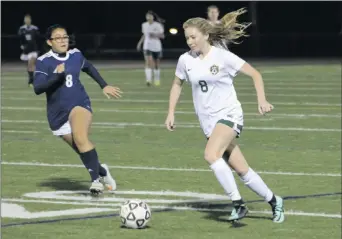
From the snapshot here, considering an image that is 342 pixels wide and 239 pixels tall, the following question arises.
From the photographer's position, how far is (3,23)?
54.2m

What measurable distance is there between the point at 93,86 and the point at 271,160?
1696cm

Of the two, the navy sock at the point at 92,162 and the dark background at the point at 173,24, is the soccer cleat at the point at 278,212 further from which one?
the dark background at the point at 173,24

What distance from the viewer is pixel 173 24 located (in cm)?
5416

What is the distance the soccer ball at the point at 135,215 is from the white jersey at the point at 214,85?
96cm

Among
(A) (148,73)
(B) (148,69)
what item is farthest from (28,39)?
(B) (148,69)

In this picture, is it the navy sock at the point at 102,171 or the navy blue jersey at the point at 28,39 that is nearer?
the navy sock at the point at 102,171

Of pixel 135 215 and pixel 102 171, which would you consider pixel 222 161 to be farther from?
pixel 102 171

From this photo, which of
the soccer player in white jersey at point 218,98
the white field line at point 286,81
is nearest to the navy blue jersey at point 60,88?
the soccer player in white jersey at point 218,98

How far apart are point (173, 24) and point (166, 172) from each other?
40408mm

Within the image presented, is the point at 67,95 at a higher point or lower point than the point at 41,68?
lower

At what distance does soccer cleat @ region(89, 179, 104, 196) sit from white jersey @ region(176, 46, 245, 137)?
2089 mm

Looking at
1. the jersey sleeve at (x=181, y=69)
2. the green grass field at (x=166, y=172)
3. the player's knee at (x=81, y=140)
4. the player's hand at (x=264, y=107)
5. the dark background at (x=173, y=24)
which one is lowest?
the dark background at (x=173, y=24)

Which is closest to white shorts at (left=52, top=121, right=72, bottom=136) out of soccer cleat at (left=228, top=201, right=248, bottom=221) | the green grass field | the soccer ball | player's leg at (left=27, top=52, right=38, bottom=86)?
the green grass field

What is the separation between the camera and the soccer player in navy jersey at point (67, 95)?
12289 millimetres
